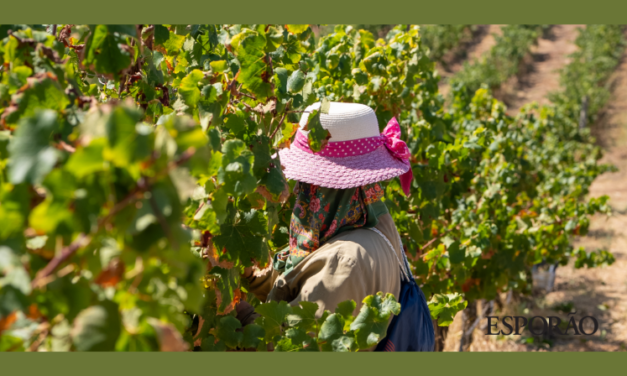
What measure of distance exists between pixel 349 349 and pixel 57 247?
0.70 m

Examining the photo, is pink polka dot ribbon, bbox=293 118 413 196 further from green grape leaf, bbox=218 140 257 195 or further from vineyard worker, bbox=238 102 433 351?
green grape leaf, bbox=218 140 257 195

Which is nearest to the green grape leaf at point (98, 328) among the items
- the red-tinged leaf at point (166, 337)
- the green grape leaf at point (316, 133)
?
the red-tinged leaf at point (166, 337)

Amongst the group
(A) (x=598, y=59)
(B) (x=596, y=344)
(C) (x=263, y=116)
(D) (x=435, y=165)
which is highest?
(C) (x=263, y=116)

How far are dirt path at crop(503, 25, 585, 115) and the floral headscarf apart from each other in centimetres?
1546

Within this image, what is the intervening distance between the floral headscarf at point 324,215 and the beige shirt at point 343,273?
0.04m

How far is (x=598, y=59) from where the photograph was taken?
1598 cm

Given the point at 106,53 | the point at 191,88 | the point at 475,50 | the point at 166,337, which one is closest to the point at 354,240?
the point at 191,88

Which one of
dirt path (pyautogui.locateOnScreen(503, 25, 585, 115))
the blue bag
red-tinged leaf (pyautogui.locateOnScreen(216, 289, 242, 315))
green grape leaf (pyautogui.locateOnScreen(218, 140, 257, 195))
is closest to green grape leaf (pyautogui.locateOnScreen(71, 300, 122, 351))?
green grape leaf (pyautogui.locateOnScreen(218, 140, 257, 195))

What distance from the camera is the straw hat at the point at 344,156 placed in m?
1.51

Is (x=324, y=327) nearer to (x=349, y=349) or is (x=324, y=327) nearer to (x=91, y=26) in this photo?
(x=349, y=349)

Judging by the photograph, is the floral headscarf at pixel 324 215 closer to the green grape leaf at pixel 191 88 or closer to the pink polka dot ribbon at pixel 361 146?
the pink polka dot ribbon at pixel 361 146

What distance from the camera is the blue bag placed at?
1477 mm

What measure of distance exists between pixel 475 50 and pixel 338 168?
21.1 m

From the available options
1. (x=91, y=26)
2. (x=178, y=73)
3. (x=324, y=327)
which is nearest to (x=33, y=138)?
(x=91, y=26)
